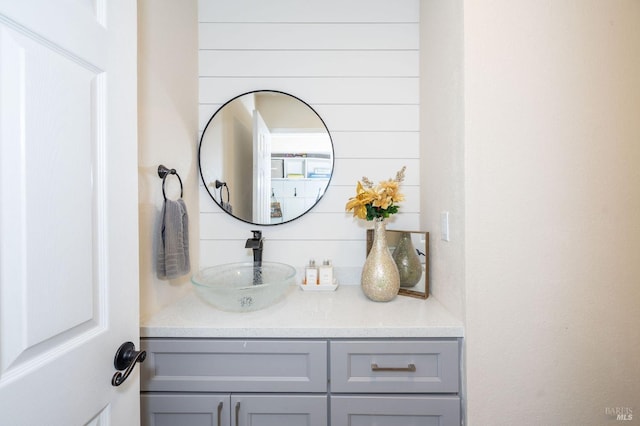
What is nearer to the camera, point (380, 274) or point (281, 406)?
point (281, 406)

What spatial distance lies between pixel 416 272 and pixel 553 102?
83 cm

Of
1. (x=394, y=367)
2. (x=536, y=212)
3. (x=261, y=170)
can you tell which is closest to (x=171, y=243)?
(x=261, y=170)

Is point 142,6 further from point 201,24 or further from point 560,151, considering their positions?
point 560,151

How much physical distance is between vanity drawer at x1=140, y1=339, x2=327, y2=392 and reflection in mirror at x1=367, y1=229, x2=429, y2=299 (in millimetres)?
535

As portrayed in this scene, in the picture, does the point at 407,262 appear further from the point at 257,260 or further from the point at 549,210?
the point at 257,260

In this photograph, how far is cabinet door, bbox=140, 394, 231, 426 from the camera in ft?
3.15

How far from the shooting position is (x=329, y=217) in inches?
59.1

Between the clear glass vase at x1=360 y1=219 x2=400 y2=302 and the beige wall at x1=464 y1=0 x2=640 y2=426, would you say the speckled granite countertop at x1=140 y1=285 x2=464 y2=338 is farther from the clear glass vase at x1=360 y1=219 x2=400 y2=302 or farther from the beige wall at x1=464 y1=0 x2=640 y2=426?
the beige wall at x1=464 y1=0 x2=640 y2=426

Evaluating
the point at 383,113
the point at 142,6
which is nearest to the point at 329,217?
the point at 383,113

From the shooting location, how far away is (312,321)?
3.32 ft

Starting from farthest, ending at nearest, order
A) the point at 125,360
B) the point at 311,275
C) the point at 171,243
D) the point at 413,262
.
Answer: the point at 311,275 < the point at 413,262 < the point at 171,243 < the point at 125,360

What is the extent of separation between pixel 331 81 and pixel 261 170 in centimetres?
62

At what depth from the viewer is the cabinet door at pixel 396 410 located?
0.96 m

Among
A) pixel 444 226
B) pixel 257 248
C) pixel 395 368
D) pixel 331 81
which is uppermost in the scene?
pixel 331 81
